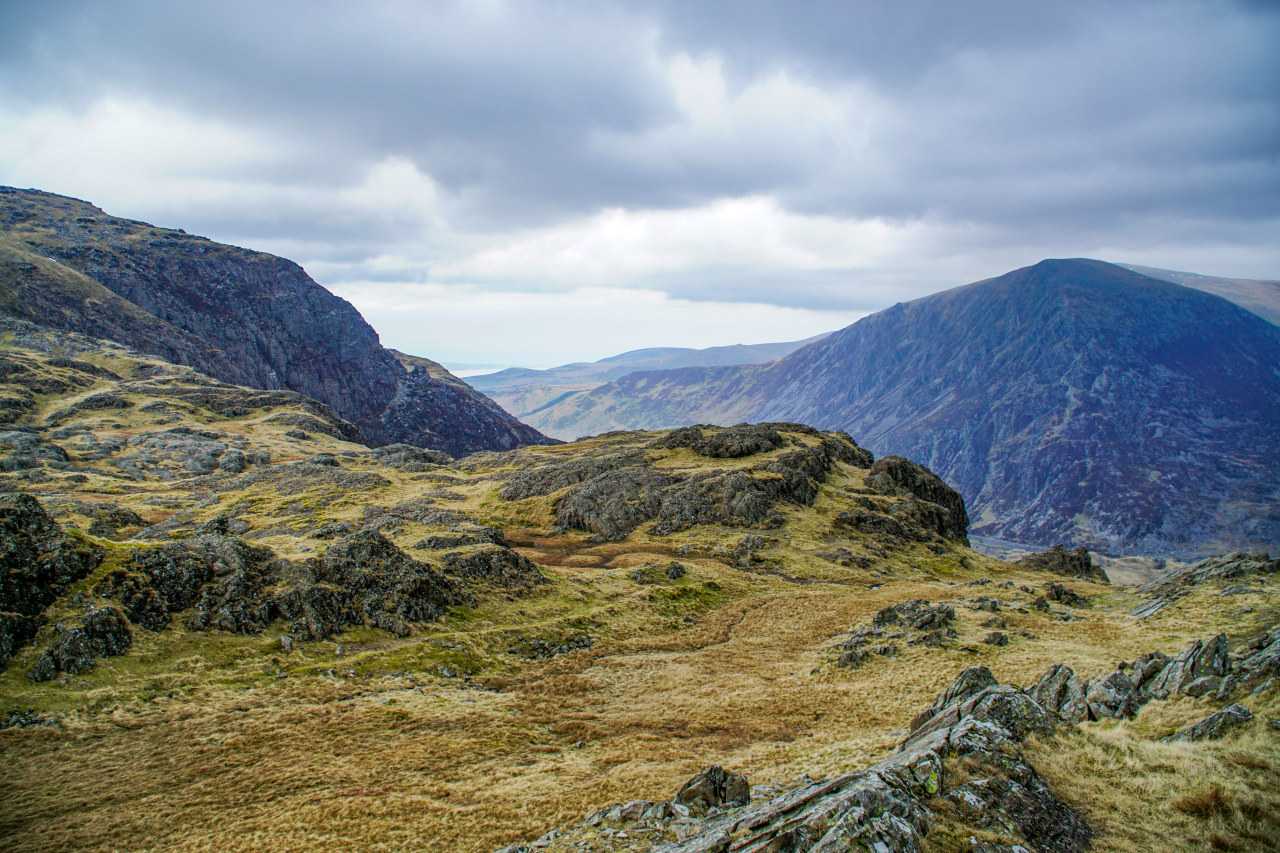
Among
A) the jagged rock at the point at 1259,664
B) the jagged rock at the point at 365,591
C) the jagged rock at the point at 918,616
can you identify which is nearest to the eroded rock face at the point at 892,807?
the jagged rock at the point at 1259,664

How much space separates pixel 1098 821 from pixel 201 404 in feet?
744

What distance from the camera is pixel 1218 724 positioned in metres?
23.1

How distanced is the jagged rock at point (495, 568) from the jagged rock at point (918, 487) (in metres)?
92.9

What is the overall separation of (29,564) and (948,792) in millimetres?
58519

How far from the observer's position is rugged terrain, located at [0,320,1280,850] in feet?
66.4

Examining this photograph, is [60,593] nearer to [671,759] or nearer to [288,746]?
[288,746]

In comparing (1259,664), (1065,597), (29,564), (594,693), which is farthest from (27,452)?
(1065,597)

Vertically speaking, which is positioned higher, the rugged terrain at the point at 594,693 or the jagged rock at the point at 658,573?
the rugged terrain at the point at 594,693

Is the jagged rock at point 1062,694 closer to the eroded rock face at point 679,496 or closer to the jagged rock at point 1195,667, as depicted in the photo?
the jagged rock at point 1195,667

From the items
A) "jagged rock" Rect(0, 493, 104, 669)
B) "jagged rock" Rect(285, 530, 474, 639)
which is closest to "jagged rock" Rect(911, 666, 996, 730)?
"jagged rock" Rect(285, 530, 474, 639)

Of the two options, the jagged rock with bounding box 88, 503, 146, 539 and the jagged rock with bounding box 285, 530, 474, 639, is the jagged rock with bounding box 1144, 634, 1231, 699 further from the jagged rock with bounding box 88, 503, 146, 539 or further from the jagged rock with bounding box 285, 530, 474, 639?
the jagged rock with bounding box 88, 503, 146, 539

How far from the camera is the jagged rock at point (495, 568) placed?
228ft

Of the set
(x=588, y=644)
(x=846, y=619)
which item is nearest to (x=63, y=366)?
(x=588, y=644)

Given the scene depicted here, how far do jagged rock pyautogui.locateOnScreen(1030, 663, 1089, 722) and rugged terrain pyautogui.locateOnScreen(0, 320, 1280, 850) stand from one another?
198mm
